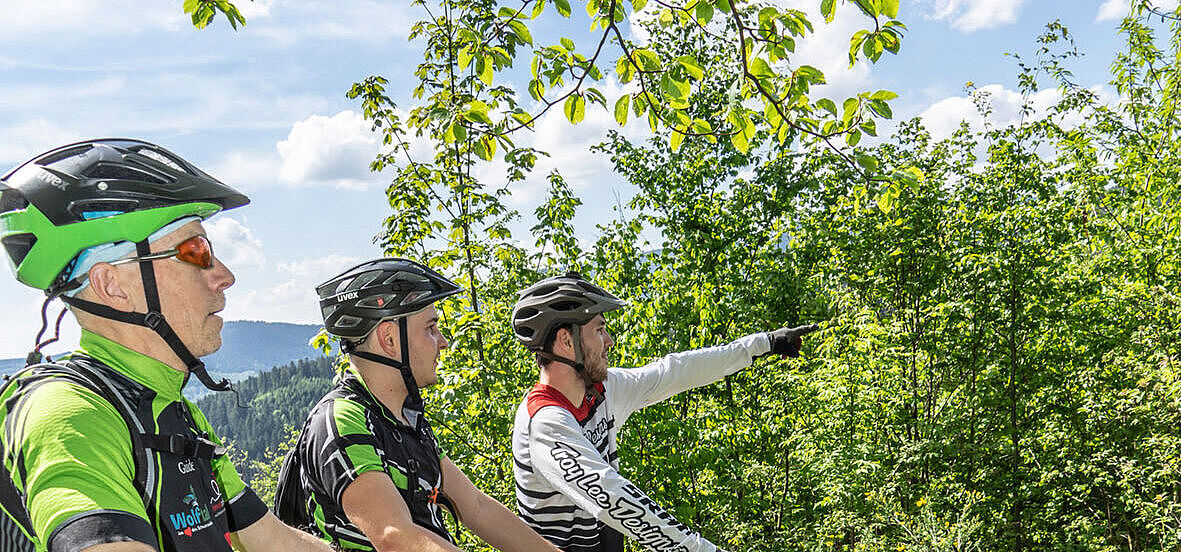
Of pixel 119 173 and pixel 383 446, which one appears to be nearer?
pixel 119 173

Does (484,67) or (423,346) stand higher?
(484,67)

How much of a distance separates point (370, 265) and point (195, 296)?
1189 millimetres

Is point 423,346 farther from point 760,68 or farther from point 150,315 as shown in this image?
point 760,68

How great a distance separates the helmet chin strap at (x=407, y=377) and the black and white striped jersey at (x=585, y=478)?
0.55 m

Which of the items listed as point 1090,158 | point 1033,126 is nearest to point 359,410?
point 1033,126

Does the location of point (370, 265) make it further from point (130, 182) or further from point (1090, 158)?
point (1090, 158)

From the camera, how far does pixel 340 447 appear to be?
230cm

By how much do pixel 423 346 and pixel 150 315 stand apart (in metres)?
1.28

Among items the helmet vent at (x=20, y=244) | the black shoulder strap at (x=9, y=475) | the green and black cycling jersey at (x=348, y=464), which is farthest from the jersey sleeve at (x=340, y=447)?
the helmet vent at (x=20, y=244)

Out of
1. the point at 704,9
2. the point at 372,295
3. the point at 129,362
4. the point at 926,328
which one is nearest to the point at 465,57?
the point at 704,9

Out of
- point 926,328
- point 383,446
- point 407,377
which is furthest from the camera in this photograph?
point 926,328

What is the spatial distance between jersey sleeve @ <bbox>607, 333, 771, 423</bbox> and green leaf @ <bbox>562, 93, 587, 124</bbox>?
130cm

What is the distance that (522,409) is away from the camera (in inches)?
129

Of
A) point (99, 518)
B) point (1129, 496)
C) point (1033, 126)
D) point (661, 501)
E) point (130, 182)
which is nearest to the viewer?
point (99, 518)
